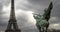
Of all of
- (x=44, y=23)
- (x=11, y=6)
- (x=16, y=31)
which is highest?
(x=11, y=6)

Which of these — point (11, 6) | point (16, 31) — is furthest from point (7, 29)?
point (11, 6)

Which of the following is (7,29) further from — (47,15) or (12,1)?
(47,15)

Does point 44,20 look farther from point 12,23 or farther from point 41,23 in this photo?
point 12,23

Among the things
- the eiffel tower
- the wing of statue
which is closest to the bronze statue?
the wing of statue

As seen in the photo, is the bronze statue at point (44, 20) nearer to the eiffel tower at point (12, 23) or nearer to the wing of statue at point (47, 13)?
the wing of statue at point (47, 13)

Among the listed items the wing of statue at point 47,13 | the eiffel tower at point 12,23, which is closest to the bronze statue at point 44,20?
the wing of statue at point 47,13

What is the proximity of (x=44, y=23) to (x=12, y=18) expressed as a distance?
50112 mm

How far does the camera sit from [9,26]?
83.4 m

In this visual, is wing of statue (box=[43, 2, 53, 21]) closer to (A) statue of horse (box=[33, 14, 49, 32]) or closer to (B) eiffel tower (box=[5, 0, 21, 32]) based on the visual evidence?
(A) statue of horse (box=[33, 14, 49, 32])

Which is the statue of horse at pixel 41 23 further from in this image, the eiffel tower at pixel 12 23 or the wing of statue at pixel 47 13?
the eiffel tower at pixel 12 23

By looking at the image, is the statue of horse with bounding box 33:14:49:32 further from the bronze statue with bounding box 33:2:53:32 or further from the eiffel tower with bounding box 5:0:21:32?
the eiffel tower with bounding box 5:0:21:32

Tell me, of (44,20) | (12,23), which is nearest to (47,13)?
(44,20)

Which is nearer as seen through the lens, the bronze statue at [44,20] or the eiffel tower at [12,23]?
the bronze statue at [44,20]

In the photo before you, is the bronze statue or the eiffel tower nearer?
the bronze statue
